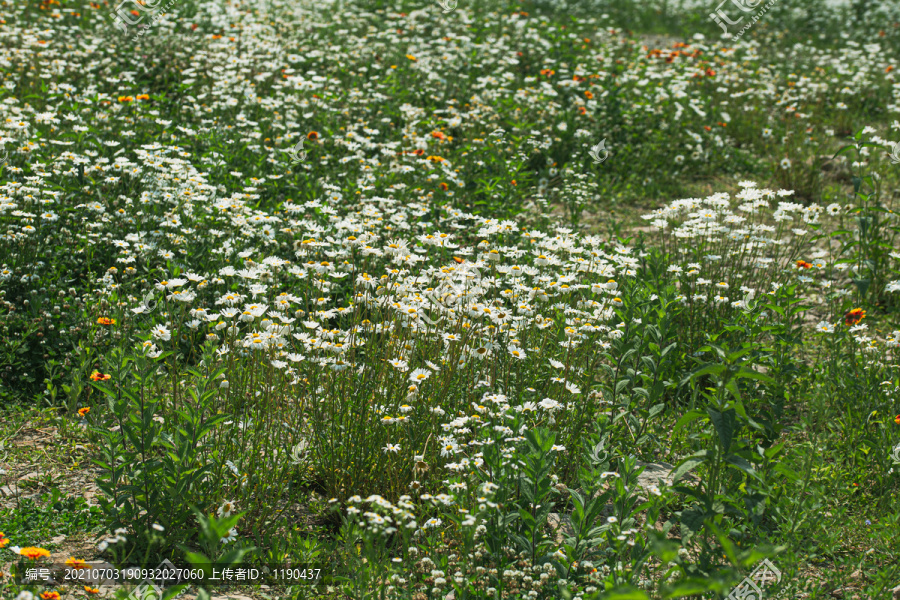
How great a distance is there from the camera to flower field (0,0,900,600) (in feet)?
9.80

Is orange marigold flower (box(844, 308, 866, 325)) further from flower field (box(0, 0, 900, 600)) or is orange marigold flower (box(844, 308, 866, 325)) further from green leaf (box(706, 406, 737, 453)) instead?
green leaf (box(706, 406, 737, 453))

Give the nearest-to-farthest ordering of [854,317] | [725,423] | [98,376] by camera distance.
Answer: [725,423] < [98,376] < [854,317]

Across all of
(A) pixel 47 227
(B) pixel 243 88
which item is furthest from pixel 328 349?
(B) pixel 243 88

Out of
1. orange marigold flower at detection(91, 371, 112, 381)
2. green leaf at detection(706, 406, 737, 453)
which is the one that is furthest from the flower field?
orange marigold flower at detection(91, 371, 112, 381)

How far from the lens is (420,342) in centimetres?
392

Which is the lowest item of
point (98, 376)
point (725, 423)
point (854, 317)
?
point (98, 376)

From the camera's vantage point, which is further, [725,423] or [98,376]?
[98,376]

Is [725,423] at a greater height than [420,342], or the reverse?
[725,423]

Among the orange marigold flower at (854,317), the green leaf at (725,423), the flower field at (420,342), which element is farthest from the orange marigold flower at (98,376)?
the orange marigold flower at (854,317)

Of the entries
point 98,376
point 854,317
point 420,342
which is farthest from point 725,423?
point 98,376

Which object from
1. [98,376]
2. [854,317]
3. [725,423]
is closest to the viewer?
[725,423]

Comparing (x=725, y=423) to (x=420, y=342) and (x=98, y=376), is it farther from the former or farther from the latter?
(x=98, y=376)

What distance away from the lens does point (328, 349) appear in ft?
12.1

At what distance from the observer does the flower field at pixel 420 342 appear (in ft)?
9.80
